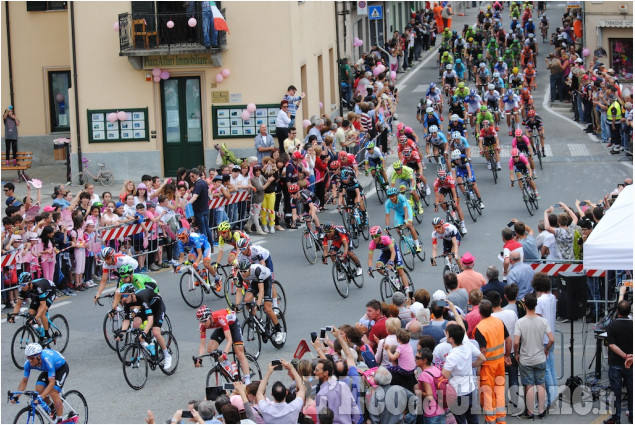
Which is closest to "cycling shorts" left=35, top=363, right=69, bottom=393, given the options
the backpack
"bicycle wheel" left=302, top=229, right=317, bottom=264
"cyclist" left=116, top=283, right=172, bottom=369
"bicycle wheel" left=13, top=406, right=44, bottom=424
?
"bicycle wheel" left=13, top=406, right=44, bottom=424

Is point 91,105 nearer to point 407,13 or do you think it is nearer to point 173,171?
point 173,171

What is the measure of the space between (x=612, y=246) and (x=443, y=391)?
10.1ft

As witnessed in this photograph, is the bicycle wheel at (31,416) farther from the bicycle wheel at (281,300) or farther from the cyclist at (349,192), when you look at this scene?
the cyclist at (349,192)

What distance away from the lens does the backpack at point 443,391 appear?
13492 mm

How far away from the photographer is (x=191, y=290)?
2034 centimetres

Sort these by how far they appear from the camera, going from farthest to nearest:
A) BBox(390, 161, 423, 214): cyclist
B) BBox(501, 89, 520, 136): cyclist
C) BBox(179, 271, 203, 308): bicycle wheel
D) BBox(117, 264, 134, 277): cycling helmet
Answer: BBox(501, 89, 520, 136): cyclist
BBox(390, 161, 423, 214): cyclist
BBox(179, 271, 203, 308): bicycle wheel
BBox(117, 264, 134, 277): cycling helmet

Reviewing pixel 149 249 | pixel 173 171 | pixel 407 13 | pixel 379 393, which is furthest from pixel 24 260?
pixel 407 13

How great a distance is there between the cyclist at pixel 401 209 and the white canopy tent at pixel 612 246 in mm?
6787

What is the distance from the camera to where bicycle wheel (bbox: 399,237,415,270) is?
72.7 ft

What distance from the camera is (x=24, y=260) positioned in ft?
66.2

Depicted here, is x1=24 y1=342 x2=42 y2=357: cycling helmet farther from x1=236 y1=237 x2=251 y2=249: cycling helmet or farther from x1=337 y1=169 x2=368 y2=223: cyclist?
x1=337 y1=169 x2=368 y2=223: cyclist

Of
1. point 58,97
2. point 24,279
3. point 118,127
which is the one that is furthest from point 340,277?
point 58,97

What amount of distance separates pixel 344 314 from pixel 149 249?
16.0 feet

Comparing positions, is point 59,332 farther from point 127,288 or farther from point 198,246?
point 198,246
